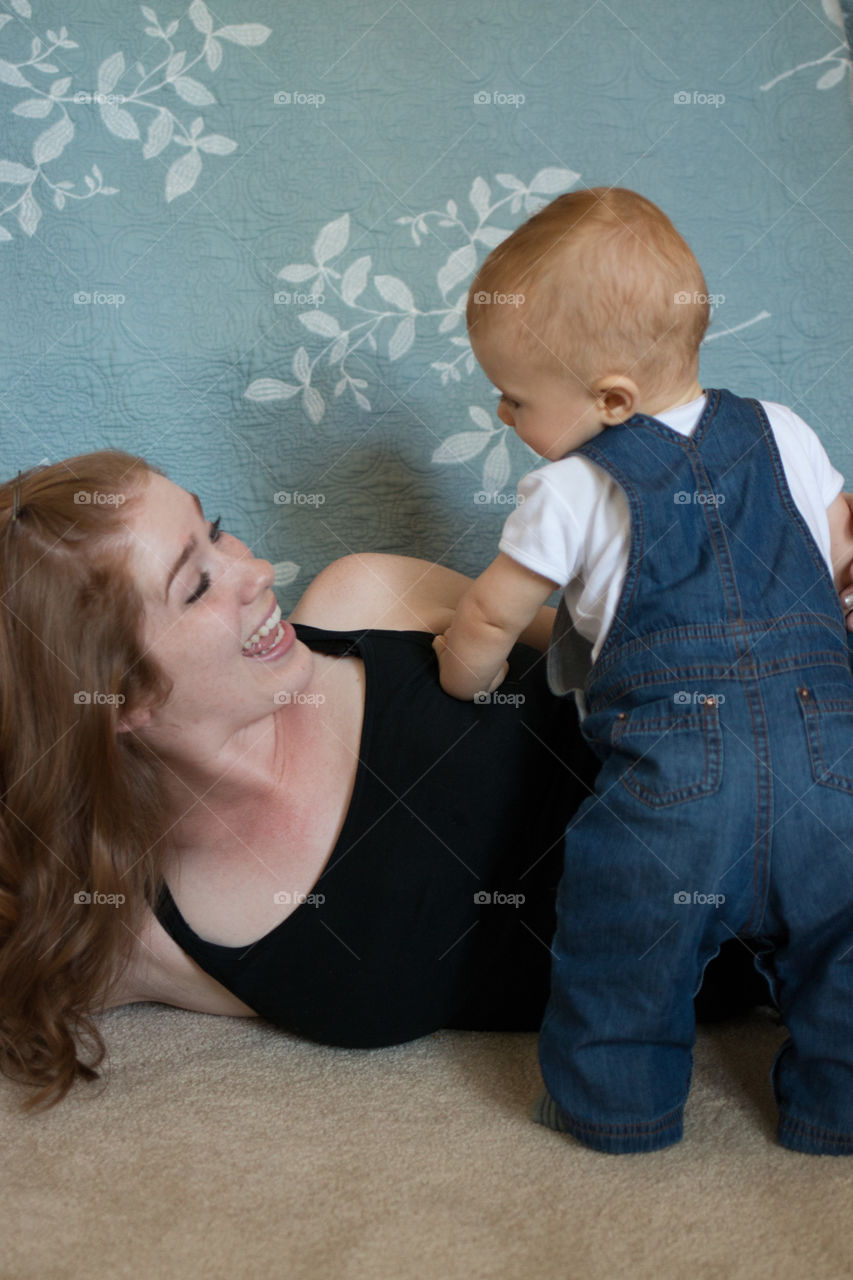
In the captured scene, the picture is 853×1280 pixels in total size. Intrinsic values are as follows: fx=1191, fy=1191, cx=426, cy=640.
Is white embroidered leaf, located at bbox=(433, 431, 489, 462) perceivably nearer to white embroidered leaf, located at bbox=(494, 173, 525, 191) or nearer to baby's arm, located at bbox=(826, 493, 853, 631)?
white embroidered leaf, located at bbox=(494, 173, 525, 191)

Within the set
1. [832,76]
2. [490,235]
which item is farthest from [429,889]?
[832,76]

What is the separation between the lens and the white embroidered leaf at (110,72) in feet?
5.45

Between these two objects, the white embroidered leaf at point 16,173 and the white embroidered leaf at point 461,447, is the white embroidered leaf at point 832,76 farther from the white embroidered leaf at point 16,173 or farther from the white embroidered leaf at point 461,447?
the white embroidered leaf at point 16,173

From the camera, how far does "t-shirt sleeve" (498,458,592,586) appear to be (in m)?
1.18

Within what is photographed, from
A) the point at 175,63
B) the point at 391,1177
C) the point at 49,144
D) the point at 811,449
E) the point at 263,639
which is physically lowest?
the point at 391,1177

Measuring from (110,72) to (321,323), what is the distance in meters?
0.45

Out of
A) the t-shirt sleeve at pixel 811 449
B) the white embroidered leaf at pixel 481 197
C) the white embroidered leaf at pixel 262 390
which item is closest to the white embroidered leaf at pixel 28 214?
the white embroidered leaf at pixel 262 390

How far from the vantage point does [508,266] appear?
118 centimetres

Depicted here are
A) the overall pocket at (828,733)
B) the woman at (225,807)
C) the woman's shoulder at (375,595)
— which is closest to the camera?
the overall pocket at (828,733)

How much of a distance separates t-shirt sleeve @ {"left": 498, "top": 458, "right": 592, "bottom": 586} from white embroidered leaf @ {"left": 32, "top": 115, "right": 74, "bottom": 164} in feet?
3.05

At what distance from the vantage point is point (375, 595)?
1549 millimetres

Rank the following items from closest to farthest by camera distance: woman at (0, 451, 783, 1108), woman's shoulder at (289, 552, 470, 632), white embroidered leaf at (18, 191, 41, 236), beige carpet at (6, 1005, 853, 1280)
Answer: beige carpet at (6, 1005, 853, 1280) → woman at (0, 451, 783, 1108) → woman's shoulder at (289, 552, 470, 632) → white embroidered leaf at (18, 191, 41, 236)

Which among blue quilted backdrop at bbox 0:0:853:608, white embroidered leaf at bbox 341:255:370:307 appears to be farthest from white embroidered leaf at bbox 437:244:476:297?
white embroidered leaf at bbox 341:255:370:307

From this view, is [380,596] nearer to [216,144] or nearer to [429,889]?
[429,889]
